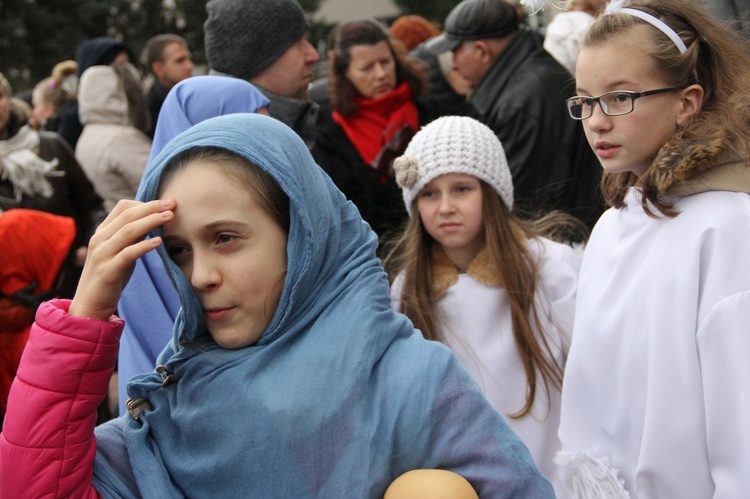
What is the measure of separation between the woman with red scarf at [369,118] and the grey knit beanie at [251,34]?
992mm

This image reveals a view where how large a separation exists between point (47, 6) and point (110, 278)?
16.8 metres

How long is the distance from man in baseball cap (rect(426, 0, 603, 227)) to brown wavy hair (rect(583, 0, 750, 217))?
1897 mm

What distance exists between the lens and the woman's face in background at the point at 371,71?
519cm

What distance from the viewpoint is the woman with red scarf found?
4.90 metres

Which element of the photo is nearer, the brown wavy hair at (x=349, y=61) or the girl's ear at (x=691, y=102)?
the girl's ear at (x=691, y=102)

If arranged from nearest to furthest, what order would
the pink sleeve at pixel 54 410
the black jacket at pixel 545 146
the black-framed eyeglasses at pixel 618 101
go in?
the pink sleeve at pixel 54 410 → the black-framed eyeglasses at pixel 618 101 → the black jacket at pixel 545 146

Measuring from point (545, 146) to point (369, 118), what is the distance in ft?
3.46

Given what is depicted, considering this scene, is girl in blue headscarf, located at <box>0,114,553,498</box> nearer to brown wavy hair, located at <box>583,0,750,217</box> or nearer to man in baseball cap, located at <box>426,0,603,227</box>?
brown wavy hair, located at <box>583,0,750,217</box>

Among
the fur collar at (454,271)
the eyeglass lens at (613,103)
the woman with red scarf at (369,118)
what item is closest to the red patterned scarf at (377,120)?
the woman with red scarf at (369,118)

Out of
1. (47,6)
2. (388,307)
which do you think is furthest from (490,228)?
(47,6)

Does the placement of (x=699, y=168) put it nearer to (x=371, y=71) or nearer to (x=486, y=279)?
(x=486, y=279)

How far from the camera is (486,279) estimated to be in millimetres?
3639

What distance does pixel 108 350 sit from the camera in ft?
5.80

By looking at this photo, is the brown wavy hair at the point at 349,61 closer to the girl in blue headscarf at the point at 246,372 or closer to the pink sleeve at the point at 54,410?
the girl in blue headscarf at the point at 246,372
